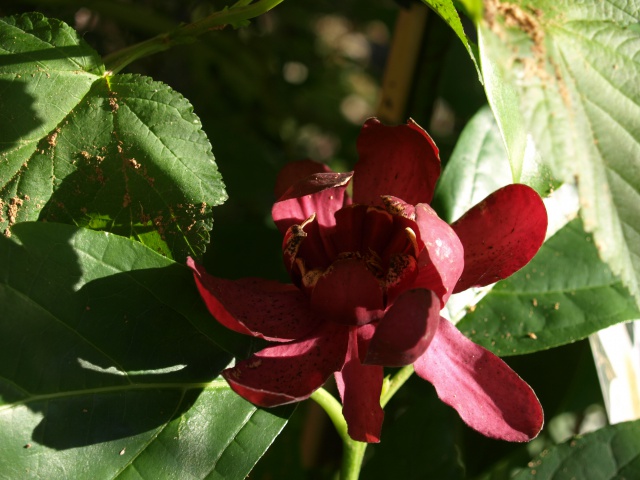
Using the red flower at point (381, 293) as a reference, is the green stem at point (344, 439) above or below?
below

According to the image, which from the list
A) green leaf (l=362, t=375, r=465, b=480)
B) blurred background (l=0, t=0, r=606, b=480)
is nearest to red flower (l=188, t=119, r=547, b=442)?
blurred background (l=0, t=0, r=606, b=480)

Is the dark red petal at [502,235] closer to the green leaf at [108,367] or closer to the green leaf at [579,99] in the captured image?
the green leaf at [579,99]

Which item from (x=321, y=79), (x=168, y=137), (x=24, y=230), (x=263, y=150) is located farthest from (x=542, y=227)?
(x=321, y=79)

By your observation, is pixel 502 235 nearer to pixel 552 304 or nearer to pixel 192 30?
pixel 552 304

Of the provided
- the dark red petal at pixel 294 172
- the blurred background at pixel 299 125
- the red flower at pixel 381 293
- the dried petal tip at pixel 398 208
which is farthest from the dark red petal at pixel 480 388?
the blurred background at pixel 299 125

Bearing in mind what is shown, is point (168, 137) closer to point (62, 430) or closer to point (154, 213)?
point (154, 213)

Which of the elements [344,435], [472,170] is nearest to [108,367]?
[344,435]

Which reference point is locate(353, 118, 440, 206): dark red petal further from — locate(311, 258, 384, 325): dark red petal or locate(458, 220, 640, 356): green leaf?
locate(458, 220, 640, 356): green leaf
